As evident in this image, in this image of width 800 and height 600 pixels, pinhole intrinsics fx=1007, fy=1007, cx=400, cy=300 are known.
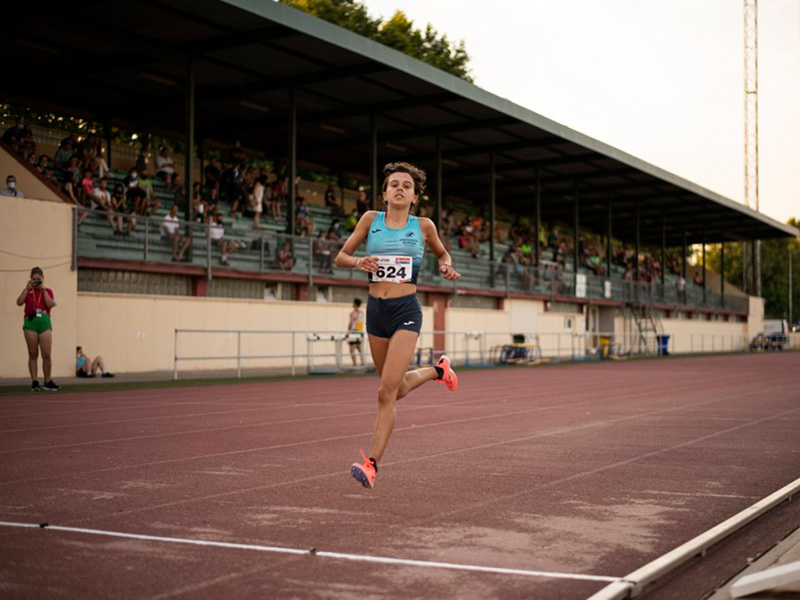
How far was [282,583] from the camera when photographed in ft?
14.1

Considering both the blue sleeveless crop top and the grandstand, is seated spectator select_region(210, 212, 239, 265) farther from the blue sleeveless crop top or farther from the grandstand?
the blue sleeveless crop top

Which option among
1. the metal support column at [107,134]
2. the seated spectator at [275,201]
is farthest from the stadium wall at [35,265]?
the seated spectator at [275,201]

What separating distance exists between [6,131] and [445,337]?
16315 mm

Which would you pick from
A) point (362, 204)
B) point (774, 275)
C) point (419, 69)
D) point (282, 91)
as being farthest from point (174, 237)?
point (774, 275)

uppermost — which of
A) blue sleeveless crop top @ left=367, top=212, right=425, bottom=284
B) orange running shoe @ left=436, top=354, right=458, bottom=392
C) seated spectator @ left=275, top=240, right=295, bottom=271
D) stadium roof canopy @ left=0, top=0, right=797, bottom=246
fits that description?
stadium roof canopy @ left=0, top=0, right=797, bottom=246

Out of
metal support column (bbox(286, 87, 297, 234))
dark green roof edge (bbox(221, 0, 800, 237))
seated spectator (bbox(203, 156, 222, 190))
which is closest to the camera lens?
dark green roof edge (bbox(221, 0, 800, 237))

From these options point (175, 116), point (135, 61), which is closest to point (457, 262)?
point (175, 116)

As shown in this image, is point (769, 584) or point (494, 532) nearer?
point (769, 584)

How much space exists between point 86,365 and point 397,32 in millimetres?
43099

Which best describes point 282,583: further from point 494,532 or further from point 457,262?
point 457,262

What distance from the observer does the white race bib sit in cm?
712

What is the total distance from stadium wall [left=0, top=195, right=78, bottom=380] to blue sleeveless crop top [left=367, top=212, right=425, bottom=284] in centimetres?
1553

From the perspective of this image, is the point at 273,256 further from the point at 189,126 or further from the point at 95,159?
the point at 95,159

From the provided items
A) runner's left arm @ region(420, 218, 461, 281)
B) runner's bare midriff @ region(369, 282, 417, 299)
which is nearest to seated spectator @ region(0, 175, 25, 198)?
runner's left arm @ region(420, 218, 461, 281)
